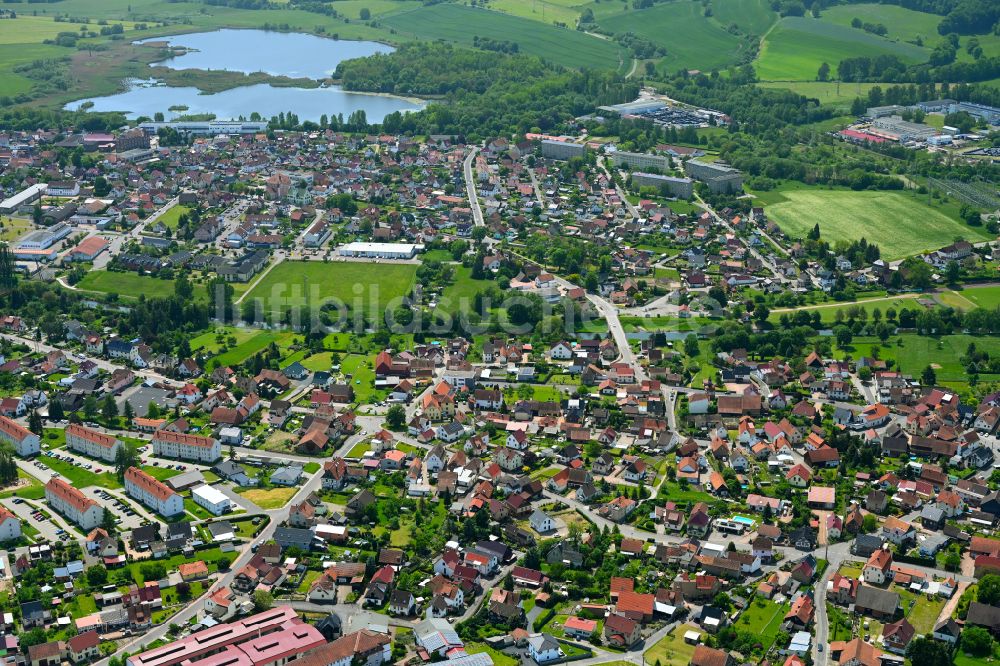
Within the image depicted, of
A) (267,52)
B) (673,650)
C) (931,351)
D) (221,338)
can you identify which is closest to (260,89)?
(267,52)

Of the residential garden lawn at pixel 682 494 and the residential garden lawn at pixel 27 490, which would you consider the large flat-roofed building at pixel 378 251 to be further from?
the residential garden lawn at pixel 682 494

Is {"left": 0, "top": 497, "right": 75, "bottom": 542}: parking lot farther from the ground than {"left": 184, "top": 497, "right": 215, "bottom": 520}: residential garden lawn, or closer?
Answer: closer

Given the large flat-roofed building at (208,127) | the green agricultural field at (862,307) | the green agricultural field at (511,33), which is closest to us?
the green agricultural field at (862,307)

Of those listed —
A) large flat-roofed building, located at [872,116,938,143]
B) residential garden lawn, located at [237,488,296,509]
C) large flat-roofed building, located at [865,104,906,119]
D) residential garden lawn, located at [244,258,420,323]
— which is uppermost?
large flat-roofed building, located at [865,104,906,119]

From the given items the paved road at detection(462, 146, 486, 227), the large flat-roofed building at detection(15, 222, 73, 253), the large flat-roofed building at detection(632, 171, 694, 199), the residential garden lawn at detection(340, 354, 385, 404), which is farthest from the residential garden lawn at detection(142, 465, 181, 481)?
the large flat-roofed building at detection(632, 171, 694, 199)

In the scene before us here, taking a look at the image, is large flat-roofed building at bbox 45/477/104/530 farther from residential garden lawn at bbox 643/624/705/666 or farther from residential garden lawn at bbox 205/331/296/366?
residential garden lawn at bbox 643/624/705/666

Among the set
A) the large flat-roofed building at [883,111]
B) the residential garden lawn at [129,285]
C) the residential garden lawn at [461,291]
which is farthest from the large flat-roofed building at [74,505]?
the large flat-roofed building at [883,111]
